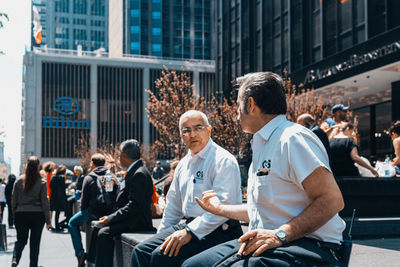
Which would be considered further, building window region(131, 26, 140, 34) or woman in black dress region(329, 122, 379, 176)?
building window region(131, 26, 140, 34)

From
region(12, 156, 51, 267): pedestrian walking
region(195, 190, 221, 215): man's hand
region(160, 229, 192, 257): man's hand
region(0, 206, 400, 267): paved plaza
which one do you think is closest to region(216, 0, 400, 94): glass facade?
region(0, 206, 400, 267): paved plaza

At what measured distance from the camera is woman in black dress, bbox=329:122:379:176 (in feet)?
25.3

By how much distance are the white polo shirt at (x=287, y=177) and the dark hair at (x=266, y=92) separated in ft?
0.39

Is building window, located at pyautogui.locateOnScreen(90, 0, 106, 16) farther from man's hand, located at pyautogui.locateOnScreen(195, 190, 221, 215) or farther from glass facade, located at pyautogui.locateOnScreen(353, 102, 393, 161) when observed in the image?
man's hand, located at pyautogui.locateOnScreen(195, 190, 221, 215)

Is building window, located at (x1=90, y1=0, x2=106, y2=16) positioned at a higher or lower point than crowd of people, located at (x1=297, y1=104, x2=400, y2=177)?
higher

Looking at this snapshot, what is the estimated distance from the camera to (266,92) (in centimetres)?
248

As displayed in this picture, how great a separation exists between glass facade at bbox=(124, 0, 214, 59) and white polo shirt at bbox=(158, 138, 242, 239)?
289 ft

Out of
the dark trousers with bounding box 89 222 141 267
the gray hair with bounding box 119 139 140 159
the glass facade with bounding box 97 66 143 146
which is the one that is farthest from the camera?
the glass facade with bounding box 97 66 143 146

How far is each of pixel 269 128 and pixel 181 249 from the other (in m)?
1.39

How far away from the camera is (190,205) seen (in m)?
3.95

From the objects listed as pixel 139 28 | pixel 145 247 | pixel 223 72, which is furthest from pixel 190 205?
pixel 139 28

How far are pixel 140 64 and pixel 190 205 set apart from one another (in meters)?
70.2

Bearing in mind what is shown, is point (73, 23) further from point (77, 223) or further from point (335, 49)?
point (77, 223)

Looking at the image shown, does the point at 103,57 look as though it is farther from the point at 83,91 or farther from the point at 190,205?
the point at 190,205
